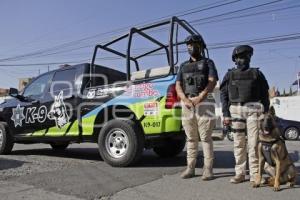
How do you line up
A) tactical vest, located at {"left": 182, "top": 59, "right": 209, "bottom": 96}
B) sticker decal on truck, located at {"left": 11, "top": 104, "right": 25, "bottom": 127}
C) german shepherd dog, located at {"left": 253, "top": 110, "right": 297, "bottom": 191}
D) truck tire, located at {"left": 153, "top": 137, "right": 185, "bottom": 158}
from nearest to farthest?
german shepherd dog, located at {"left": 253, "top": 110, "right": 297, "bottom": 191}
tactical vest, located at {"left": 182, "top": 59, "right": 209, "bottom": 96}
truck tire, located at {"left": 153, "top": 137, "right": 185, "bottom": 158}
sticker decal on truck, located at {"left": 11, "top": 104, "right": 25, "bottom": 127}

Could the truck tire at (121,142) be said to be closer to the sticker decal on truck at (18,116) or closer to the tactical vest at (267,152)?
the tactical vest at (267,152)

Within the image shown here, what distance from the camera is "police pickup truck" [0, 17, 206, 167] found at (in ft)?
21.6

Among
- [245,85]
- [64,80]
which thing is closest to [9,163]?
Answer: [64,80]

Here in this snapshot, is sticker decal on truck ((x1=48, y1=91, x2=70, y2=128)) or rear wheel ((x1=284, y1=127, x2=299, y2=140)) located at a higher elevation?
sticker decal on truck ((x1=48, y1=91, x2=70, y2=128))

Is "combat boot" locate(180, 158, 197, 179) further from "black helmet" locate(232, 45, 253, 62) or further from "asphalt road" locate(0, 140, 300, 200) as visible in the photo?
"black helmet" locate(232, 45, 253, 62)

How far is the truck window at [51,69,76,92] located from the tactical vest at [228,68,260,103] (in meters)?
3.63

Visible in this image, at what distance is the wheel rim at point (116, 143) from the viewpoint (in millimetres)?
6873

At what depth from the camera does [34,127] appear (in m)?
8.63

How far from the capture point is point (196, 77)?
5809 millimetres

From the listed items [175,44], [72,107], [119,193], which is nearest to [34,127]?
[72,107]

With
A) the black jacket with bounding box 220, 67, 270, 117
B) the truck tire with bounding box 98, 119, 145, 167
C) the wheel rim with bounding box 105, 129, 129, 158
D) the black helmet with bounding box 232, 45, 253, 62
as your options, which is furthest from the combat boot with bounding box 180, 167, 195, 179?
the black helmet with bounding box 232, 45, 253, 62

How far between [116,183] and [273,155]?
6.77 ft

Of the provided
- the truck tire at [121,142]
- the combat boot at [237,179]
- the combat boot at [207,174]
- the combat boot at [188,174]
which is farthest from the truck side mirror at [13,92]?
the combat boot at [237,179]

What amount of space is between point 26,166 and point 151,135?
88.8 inches
